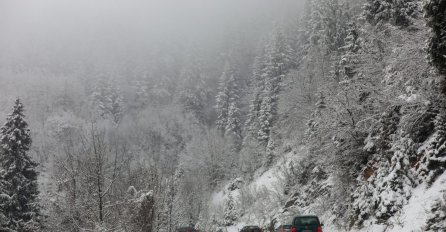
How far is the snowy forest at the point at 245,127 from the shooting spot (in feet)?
49.4

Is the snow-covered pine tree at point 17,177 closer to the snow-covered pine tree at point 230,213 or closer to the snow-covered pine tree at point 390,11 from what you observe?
the snow-covered pine tree at point 390,11

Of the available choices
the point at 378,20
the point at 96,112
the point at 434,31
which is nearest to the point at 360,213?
the point at 434,31

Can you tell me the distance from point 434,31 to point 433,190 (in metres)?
4.56

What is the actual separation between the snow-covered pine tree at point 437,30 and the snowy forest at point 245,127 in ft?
0.12

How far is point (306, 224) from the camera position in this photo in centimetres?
1809

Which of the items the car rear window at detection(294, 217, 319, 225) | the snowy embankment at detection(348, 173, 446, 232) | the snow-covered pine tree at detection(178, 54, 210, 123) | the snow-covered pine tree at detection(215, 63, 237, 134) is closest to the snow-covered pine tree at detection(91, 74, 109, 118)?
the snow-covered pine tree at detection(178, 54, 210, 123)

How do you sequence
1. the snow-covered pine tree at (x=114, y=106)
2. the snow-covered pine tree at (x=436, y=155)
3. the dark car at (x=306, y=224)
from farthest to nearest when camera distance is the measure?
the snow-covered pine tree at (x=114, y=106) → the dark car at (x=306, y=224) → the snow-covered pine tree at (x=436, y=155)

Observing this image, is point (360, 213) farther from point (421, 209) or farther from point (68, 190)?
point (68, 190)

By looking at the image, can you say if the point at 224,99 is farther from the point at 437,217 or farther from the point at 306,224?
the point at 437,217

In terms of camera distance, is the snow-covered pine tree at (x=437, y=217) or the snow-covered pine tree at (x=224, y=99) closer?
the snow-covered pine tree at (x=437, y=217)

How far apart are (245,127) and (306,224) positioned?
2857 inches

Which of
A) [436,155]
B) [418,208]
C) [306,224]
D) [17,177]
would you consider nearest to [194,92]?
[17,177]

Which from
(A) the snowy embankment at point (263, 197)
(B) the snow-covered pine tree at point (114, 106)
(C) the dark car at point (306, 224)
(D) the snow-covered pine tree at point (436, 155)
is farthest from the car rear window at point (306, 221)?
(B) the snow-covered pine tree at point (114, 106)

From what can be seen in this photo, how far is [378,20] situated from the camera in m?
32.8
